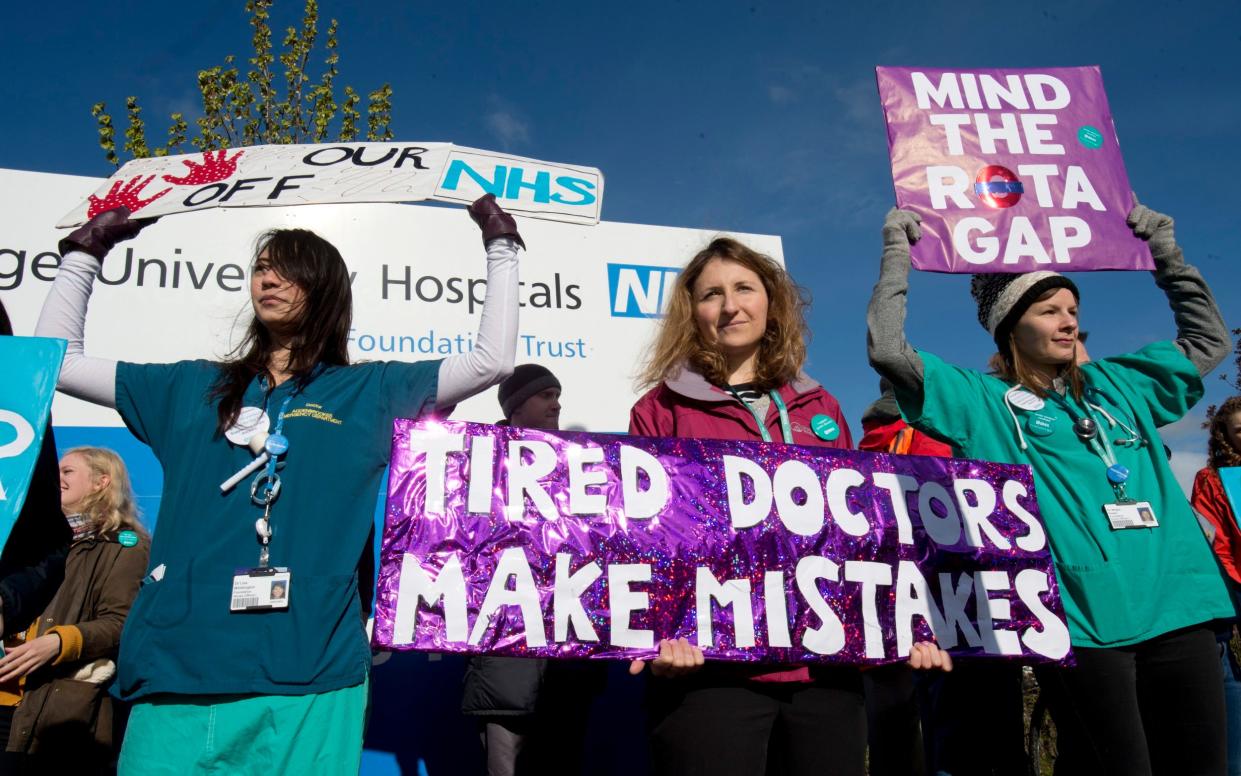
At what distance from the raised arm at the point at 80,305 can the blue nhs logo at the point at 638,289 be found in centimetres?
282

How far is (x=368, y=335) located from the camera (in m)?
4.33

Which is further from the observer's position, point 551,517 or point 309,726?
point 551,517

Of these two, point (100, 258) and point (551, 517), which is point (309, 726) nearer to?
point (551, 517)

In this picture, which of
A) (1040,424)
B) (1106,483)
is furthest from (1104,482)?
(1040,424)

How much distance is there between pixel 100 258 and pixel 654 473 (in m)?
1.71

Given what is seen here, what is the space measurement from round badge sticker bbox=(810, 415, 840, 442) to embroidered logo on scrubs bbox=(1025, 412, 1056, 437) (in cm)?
65

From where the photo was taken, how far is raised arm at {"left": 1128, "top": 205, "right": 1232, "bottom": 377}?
2.64 m

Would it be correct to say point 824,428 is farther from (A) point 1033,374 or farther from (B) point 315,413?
(B) point 315,413

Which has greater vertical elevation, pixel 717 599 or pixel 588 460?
pixel 588 460

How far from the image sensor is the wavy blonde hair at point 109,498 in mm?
3355

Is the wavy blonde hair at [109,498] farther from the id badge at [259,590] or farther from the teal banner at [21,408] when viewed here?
the id badge at [259,590]

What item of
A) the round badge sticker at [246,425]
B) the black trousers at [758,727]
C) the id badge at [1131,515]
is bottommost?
the black trousers at [758,727]

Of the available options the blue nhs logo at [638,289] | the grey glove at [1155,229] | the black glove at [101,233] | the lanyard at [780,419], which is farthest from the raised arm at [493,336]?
the blue nhs logo at [638,289]

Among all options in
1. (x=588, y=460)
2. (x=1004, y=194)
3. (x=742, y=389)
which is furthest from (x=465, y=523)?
(x=1004, y=194)
